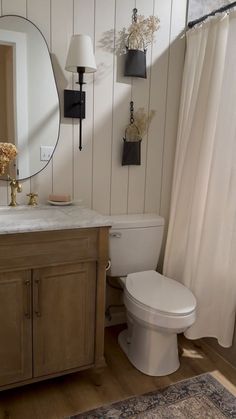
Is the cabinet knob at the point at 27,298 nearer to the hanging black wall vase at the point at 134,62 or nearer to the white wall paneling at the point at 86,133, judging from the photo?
the white wall paneling at the point at 86,133

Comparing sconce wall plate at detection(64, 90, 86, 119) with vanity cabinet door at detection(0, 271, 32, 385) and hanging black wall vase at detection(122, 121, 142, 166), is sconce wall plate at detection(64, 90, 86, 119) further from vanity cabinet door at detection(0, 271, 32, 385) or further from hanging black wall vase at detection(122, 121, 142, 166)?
vanity cabinet door at detection(0, 271, 32, 385)

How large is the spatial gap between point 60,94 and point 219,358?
1863 mm

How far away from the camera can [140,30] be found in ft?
6.61

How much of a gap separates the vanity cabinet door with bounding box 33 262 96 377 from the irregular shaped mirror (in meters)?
0.65

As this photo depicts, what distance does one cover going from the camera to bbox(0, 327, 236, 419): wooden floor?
64.2 inches

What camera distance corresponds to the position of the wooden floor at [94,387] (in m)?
1.63

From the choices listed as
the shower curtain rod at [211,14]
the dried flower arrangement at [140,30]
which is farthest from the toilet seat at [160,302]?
the shower curtain rod at [211,14]

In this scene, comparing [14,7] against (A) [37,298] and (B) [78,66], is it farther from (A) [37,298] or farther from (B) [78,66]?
(A) [37,298]

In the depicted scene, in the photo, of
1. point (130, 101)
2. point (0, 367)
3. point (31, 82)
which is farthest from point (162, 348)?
point (31, 82)

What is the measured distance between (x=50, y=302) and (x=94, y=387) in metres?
0.58

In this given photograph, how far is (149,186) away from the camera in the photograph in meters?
2.31

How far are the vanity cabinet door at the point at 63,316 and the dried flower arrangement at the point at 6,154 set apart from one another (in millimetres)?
594

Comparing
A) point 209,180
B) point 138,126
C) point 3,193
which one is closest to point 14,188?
point 3,193

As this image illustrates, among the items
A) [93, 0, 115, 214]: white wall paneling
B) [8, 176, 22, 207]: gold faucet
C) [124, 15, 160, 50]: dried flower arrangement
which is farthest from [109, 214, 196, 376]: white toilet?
[124, 15, 160, 50]: dried flower arrangement
